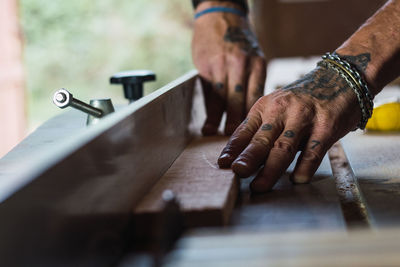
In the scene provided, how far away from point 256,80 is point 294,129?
0.65 metres

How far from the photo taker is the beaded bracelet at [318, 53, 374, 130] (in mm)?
1278

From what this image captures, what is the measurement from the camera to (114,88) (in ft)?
41.7

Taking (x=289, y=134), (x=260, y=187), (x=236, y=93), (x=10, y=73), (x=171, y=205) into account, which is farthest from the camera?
(x=10, y=73)

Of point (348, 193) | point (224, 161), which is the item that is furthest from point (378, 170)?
point (224, 161)

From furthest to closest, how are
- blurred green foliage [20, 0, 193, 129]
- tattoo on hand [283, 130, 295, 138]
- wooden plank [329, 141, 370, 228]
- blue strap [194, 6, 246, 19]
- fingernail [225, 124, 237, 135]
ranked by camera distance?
blurred green foliage [20, 0, 193, 129], blue strap [194, 6, 246, 19], fingernail [225, 124, 237, 135], tattoo on hand [283, 130, 295, 138], wooden plank [329, 141, 370, 228]

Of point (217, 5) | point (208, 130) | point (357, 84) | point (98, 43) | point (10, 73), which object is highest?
point (217, 5)

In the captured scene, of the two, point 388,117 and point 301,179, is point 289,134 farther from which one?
point 388,117

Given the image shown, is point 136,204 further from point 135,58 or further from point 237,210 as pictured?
point 135,58

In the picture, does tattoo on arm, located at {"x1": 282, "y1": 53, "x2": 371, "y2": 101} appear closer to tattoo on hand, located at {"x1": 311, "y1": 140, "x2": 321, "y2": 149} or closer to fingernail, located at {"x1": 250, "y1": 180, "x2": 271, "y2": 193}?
tattoo on hand, located at {"x1": 311, "y1": 140, "x2": 321, "y2": 149}

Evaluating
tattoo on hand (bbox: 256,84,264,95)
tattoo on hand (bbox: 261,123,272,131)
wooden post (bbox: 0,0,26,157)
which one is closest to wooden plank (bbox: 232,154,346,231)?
tattoo on hand (bbox: 261,123,272,131)

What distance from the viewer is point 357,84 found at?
4.22 feet

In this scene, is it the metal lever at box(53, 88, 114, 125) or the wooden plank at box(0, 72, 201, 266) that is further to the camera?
the metal lever at box(53, 88, 114, 125)

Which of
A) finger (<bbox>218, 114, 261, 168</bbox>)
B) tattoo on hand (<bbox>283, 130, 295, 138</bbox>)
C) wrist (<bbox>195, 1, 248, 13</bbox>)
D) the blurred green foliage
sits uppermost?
wrist (<bbox>195, 1, 248, 13</bbox>)

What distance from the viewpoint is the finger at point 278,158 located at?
1.06m
